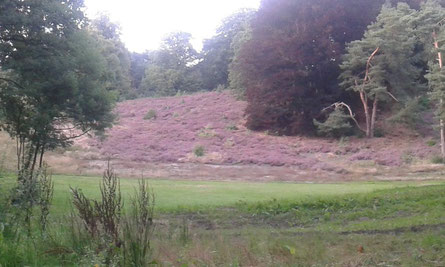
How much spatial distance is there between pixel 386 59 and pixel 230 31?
41.2 meters

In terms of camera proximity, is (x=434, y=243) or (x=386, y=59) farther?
(x=386, y=59)

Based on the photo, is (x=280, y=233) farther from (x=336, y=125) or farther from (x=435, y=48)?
(x=336, y=125)

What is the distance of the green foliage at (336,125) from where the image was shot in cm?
4191

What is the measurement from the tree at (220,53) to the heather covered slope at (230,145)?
2198 cm

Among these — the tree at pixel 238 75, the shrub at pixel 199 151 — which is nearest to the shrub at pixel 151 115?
the tree at pixel 238 75

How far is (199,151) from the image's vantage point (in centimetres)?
4041

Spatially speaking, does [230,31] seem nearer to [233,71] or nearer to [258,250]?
[233,71]

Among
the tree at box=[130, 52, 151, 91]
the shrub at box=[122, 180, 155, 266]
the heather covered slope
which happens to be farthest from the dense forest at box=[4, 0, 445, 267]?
the tree at box=[130, 52, 151, 91]

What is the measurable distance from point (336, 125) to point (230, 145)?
384 inches

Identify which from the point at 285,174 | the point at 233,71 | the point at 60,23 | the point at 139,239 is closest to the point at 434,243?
the point at 139,239

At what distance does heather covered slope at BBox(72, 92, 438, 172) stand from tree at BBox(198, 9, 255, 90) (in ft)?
72.1

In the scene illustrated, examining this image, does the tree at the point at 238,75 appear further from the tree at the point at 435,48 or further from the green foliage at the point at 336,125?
the tree at the point at 435,48

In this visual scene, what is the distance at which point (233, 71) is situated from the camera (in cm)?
5528

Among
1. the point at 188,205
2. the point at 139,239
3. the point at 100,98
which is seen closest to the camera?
the point at 139,239
